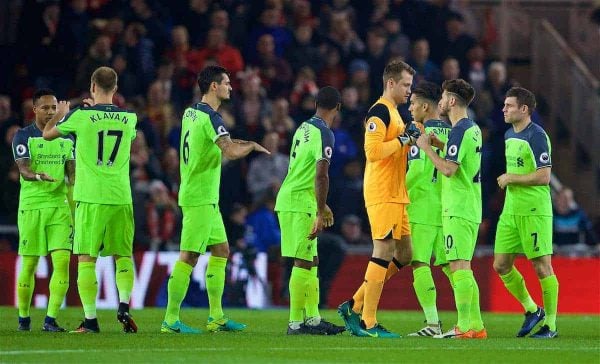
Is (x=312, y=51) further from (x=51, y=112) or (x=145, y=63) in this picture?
(x=51, y=112)

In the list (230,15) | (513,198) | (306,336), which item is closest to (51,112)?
(306,336)

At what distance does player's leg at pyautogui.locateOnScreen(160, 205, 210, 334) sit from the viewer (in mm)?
13602

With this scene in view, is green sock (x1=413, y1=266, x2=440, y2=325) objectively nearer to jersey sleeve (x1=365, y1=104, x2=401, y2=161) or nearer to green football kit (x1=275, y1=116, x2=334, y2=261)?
green football kit (x1=275, y1=116, x2=334, y2=261)

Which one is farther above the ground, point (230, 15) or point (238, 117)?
point (230, 15)

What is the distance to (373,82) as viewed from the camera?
23047mm

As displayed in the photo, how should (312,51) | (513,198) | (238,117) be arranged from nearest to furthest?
(513,198) → (238,117) → (312,51)

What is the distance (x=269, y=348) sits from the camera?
11.7 metres

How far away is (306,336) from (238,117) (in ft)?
28.5

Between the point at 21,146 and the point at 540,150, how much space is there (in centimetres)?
526

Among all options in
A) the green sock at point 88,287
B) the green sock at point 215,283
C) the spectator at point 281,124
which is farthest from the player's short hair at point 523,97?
the spectator at point 281,124

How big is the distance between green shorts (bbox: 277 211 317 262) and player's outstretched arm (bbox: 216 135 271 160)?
916mm

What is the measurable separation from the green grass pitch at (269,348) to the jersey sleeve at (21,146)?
1772mm

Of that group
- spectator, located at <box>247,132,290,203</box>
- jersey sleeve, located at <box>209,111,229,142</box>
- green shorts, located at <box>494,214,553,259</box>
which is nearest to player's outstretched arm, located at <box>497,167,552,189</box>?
green shorts, located at <box>494,214,553,259</box>

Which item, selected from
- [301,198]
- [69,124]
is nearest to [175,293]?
[301,198]
